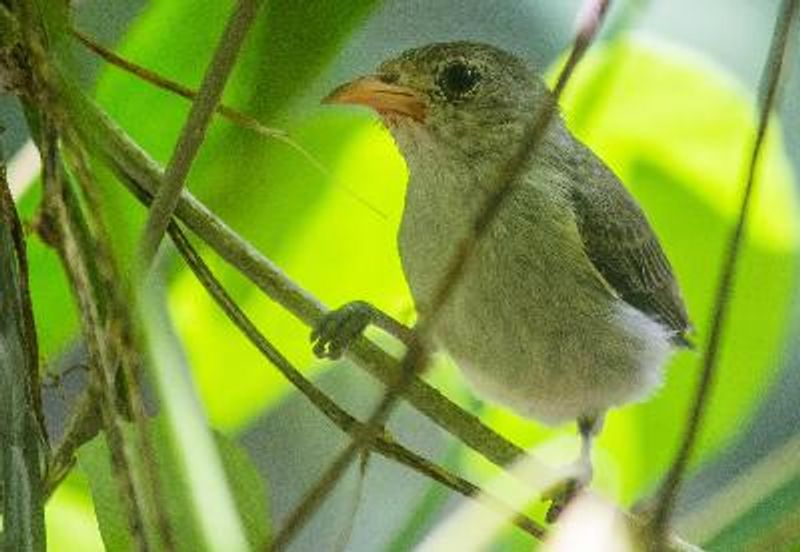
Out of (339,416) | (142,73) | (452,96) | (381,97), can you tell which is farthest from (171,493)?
(452,96)

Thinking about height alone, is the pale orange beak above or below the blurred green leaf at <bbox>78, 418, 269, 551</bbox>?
above

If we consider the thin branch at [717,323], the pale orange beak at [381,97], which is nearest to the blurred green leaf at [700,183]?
the pale orange beak at [381,97]

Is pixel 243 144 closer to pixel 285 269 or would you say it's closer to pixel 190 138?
pixel 285 269

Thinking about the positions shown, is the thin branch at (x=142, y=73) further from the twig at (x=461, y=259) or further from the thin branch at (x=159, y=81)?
the twig at (x=461, y=259)

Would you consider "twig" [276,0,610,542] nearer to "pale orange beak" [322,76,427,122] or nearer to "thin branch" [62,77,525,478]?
"thin branch" [62,77,525,478]

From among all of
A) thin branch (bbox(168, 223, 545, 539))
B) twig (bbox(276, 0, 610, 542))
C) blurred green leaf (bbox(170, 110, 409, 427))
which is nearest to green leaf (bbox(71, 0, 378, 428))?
blurred green leaf (bbox(170, 110, 409, 427))

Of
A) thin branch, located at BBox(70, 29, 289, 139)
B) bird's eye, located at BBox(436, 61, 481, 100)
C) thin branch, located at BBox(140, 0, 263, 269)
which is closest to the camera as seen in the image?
thin branch, located at BBox(140, 0, 263, 269)
